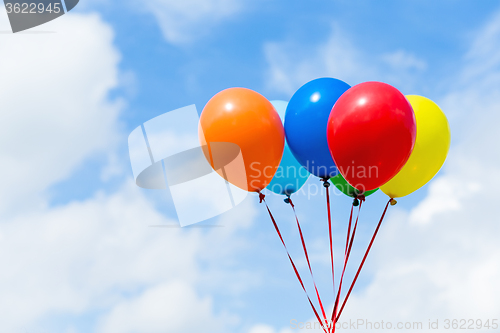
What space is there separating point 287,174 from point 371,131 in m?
1.67

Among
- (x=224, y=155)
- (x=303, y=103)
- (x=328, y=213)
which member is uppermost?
(x=303, y=103)

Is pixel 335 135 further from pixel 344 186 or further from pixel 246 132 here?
pixel 344 186

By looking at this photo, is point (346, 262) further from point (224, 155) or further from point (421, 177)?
point (224, 155)

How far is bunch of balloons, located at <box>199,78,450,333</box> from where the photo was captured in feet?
17.7

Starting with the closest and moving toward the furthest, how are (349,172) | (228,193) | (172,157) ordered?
(349,172)
(228,193)
(172,157)

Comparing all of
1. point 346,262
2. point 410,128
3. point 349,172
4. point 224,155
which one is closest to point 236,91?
point 224,155

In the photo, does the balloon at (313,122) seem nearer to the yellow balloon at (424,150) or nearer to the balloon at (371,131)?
the balloon at (371,131)

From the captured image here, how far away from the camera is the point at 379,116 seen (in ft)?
17.5

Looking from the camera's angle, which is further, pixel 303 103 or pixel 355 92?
pixel 303 103

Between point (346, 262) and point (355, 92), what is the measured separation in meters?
2.24

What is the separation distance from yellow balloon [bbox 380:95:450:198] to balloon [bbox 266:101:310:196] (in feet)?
3.94

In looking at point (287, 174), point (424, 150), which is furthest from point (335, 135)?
point (424, 150)

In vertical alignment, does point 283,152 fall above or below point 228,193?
above

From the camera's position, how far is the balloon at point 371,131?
→ 211 inches
